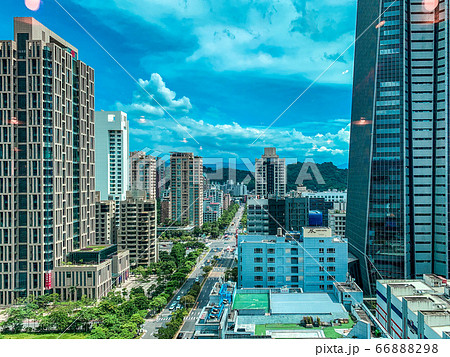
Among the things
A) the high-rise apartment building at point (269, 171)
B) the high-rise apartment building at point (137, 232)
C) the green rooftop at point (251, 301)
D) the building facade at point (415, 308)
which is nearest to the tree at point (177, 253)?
the high-rise apartment building at point (137, 232)

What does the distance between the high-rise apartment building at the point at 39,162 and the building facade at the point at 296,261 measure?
394cm

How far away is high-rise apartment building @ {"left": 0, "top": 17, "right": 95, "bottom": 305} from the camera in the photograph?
6.29 meters

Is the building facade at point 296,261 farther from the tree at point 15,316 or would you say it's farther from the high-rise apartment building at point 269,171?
the tree at point 15,316

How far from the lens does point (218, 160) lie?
9.95 feet

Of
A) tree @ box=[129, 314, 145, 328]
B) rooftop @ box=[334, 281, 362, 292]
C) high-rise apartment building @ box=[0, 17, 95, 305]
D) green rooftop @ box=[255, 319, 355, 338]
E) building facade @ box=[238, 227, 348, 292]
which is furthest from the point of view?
high-rise apartment building @ box=[0, 17, 95, 305]

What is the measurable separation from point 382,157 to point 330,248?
3250mm

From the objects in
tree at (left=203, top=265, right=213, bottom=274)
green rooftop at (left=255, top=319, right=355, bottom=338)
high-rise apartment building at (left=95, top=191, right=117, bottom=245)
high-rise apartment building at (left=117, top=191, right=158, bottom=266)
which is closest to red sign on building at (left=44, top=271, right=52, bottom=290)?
high-rise apartment building at (left=95, top=191, right=117, bottom=245)

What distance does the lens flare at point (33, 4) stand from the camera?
234 cm

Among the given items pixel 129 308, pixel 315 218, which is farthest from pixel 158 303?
pixel 315 218

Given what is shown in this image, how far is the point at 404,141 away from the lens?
7422mm

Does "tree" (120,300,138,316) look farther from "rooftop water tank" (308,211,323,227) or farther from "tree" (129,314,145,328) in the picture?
"rooftop water tank" (308,211,323,227)

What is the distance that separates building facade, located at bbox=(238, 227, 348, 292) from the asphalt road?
1287 millimetres

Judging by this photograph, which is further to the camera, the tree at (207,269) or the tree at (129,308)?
the tree at (207,269)

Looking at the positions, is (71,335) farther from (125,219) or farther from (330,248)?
(125,219)
